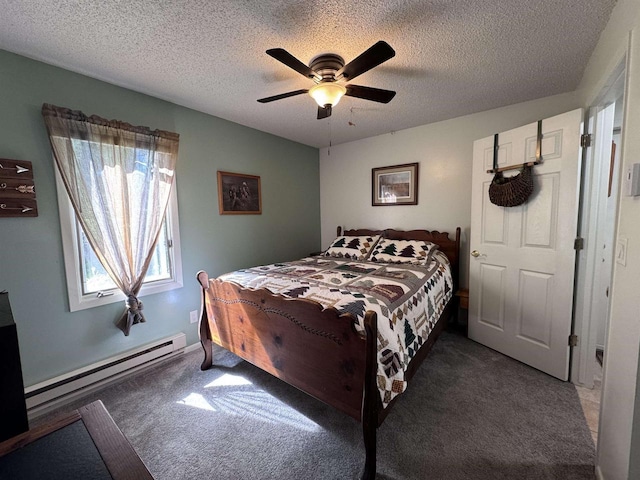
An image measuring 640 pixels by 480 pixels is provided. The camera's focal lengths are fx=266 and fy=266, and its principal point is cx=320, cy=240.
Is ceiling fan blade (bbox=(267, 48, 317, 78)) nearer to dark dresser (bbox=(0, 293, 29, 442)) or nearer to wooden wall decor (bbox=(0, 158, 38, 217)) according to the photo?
dark dresser (bbox=(0, 293, 29, 442))

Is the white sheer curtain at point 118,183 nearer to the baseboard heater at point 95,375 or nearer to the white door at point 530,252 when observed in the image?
the baseboard heater at point 95,375

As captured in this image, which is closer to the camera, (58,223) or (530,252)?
(58,223)

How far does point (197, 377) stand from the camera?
219 centimetres

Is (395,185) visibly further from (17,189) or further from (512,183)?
(17,189)

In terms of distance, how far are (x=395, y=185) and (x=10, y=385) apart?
136 inches

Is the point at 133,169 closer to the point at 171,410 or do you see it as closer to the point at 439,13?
the point at 171,410

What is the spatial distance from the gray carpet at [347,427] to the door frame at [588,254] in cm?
21

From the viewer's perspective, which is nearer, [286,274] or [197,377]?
[197,377]

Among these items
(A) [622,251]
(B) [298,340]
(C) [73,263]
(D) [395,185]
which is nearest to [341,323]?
(B) [298,340]

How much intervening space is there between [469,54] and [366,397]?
2229 millimetres

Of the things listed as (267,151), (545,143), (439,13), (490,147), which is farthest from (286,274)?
(545,143)

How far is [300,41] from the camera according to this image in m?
1.63

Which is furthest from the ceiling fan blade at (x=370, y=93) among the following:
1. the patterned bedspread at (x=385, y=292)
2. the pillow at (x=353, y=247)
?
the pillow at (x=353, y=247)

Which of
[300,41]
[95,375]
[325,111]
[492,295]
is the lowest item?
[95,375]
